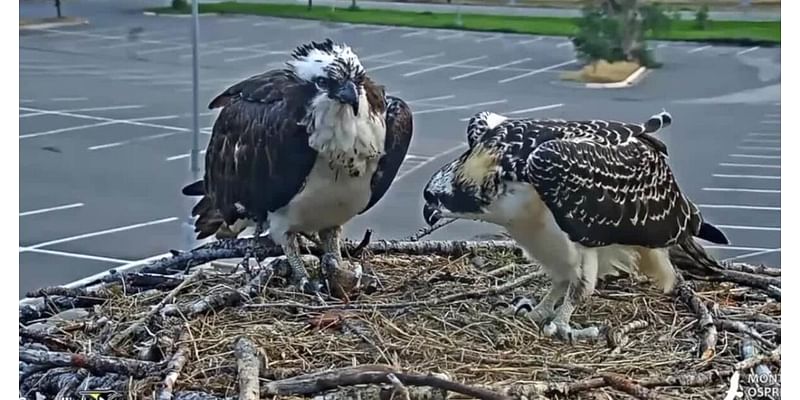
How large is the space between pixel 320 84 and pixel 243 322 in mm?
536

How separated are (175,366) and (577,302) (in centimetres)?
84

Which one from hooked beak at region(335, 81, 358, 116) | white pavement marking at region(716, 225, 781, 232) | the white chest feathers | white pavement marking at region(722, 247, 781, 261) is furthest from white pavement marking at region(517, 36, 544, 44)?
white pavement marking at region(722, 247, 781, 261)

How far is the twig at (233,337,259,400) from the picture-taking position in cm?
188

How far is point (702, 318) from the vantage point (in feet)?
7.63

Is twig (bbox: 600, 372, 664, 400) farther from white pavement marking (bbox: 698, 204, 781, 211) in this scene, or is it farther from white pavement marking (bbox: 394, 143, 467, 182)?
white pavement marking (bbox: 394, 143, 467, 182)

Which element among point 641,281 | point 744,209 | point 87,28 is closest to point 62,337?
point 87,28

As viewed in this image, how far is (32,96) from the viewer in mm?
2379

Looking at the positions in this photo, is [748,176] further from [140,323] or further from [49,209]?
[49,209]

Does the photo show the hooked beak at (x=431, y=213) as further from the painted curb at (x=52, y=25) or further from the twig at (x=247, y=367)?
the painted curb at (x=52, y=25)

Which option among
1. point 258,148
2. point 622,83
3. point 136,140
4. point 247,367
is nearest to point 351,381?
point 247,367

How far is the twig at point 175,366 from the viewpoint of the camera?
6.19ft

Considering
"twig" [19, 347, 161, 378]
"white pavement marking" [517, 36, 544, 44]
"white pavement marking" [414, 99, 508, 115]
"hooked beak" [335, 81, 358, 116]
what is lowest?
"twig" [19, 347, 161, 378]

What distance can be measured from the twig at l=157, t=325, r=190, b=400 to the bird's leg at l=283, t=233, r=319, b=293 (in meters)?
0.38

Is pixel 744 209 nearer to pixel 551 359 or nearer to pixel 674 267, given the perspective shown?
pixel 674 267
